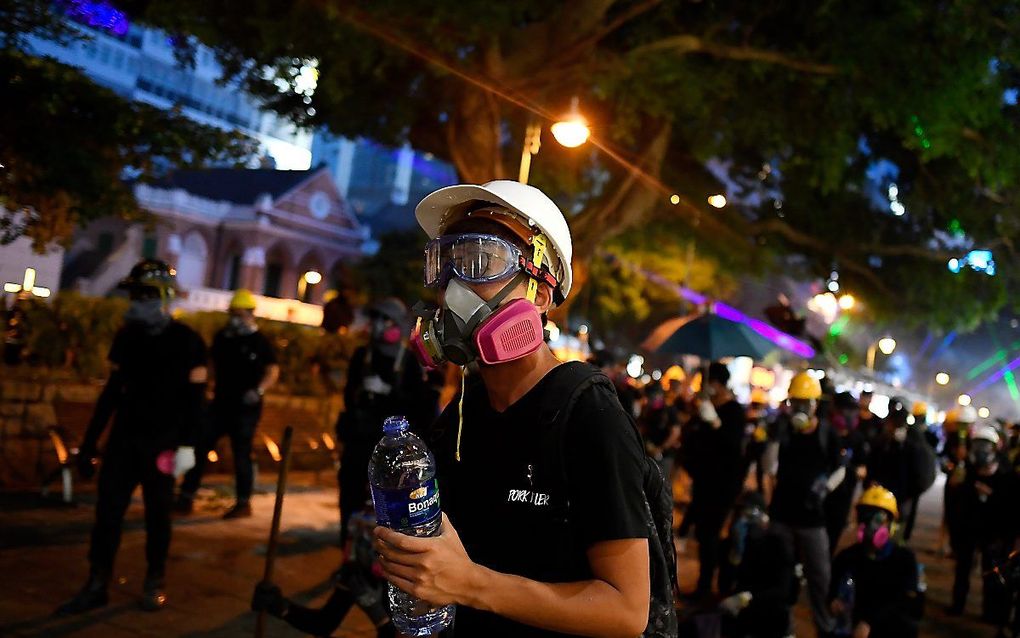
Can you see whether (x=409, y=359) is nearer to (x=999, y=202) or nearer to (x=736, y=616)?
(x=736, y=616)

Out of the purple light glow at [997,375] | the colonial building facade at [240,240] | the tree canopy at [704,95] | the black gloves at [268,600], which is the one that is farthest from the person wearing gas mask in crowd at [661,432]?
the purple light glow at [997,375]

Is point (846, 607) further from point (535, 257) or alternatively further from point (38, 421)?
point (38, 421)

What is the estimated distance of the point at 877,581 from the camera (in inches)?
239

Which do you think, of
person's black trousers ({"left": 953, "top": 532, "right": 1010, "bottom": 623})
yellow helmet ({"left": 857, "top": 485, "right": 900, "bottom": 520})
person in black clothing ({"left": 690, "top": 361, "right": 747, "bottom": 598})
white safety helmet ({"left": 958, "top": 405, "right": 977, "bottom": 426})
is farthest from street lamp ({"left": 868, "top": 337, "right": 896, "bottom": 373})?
yellow helmet ({"left": 857, "top": 485, "right": 900, "bottom": 520})

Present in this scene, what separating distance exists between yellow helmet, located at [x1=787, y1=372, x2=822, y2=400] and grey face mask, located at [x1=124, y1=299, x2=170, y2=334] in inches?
213

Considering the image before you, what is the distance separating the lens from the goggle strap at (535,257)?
2.23 meters

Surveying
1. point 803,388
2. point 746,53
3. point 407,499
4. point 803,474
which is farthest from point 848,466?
point 407,499

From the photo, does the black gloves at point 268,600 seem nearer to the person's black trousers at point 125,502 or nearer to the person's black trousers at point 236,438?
the person's black trousers at point 125,502

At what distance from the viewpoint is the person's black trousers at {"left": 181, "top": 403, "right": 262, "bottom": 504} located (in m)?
9.00

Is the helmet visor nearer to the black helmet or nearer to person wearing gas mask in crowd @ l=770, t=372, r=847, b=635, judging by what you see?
the black helmet

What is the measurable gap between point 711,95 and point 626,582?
12602mm

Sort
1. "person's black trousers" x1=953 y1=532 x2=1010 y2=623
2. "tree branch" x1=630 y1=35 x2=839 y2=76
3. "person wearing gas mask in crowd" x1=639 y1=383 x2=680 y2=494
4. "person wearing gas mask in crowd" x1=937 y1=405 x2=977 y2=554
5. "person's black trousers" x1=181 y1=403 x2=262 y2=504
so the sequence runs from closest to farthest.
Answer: "person's black trousers" x1=181 y1=403 x2=262 y2=504
"person's black trousers" x1=953 y1=532 x2=1010 y2=623
"person wearing gas mask in crowd" x1=937 y1=405 x2=977 y2=554
"person wearing gas mask in crowd" x1=639 y1=383 x2=680 y2=494
"tree branch" x1=630 y1=35 x2=839 y2=76

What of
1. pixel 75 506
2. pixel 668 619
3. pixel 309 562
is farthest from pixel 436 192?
pixel 75 506

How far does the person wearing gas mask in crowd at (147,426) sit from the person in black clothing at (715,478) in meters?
4.96
